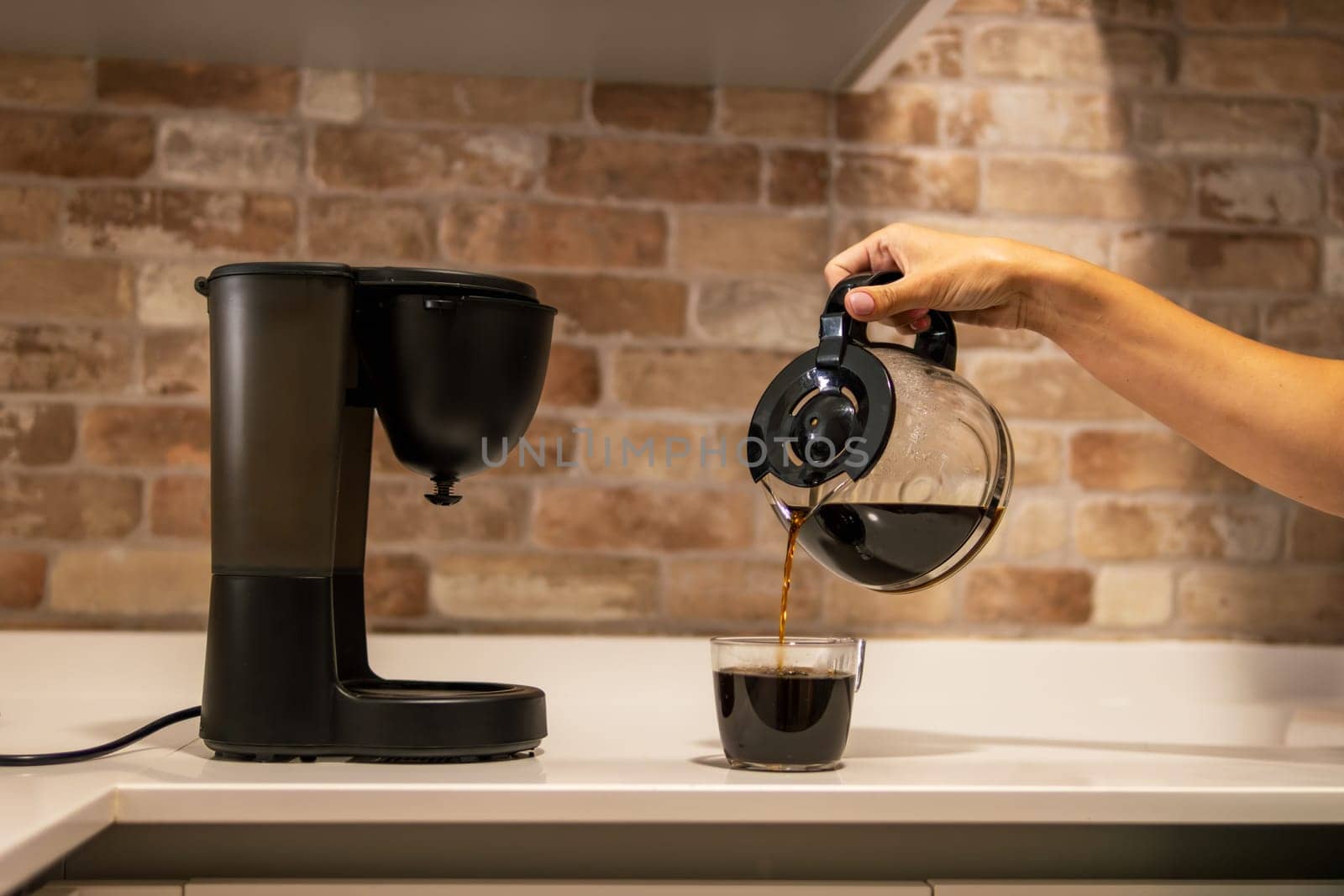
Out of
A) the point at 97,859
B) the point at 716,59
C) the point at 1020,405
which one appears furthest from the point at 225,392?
the point at 1020,405

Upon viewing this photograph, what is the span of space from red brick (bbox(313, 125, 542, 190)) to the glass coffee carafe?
2.37 feet

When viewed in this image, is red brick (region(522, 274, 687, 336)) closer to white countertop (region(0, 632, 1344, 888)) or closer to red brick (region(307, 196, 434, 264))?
red brick (region(307, 196, 434, 264))

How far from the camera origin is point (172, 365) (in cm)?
149

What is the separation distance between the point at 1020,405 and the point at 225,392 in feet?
3.39

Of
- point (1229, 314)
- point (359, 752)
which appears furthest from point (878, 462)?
point (1229, 314)

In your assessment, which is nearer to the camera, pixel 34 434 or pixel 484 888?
pixel 484 888

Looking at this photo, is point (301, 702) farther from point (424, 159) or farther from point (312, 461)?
point (424, 159)

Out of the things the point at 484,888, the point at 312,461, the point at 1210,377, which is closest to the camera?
the point at 484,888

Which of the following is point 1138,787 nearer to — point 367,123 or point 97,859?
point 97,859

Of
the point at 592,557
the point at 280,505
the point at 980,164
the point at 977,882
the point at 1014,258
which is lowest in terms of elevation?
the point at 977,882

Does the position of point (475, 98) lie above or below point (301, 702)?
above

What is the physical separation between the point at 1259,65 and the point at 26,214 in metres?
1.62

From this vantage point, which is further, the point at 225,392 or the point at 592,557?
the point at 592,557

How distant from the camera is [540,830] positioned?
0.85m
